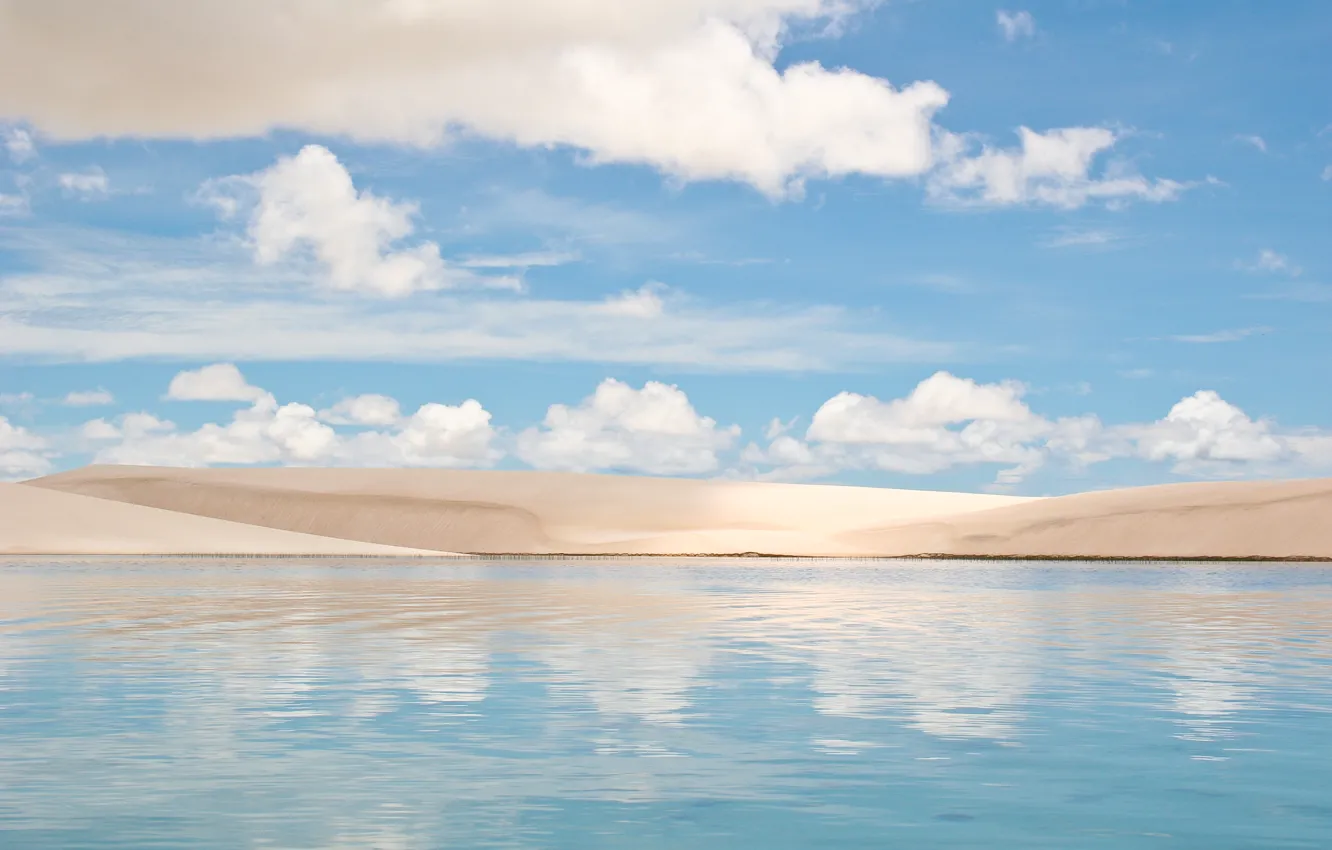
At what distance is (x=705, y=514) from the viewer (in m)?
170

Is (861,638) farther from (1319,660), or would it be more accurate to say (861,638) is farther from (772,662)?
(1319,660)

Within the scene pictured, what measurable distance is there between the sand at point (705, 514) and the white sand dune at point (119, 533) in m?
1.09

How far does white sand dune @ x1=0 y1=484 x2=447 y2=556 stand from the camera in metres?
99.2

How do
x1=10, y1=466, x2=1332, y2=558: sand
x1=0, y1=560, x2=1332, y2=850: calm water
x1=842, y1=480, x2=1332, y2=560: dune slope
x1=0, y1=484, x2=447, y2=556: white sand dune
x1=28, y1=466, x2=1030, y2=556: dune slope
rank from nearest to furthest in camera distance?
x1=0, y1=560, x2=1332, y2=850: calm water → x1=0, y1=484, x2=447, y2=556: white sand dune → x1=842, y1=480, x2=1332, y2=560: dune slope → x1=10, y1=466, x2=1332, y2=558: sand → x1=28, y1=466, x2=1030, y2=556: dune slope

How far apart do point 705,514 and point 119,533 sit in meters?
78.5

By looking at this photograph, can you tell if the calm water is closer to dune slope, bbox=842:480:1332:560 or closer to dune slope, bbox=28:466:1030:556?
dune slope, bbox=842:480:1332:560

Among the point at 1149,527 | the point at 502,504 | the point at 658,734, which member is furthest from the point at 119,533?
the point at 658,734

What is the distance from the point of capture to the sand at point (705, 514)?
13775 centimetres

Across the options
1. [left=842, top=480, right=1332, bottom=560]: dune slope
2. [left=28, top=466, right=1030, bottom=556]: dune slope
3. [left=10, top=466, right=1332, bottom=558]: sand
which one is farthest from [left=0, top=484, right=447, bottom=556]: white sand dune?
[left=842, top=480, right=1332, bottom=560]: dune slope

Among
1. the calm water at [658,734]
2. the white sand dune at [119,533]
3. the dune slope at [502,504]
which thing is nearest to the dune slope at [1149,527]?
the dune slope at [502,504]

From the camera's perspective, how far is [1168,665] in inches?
921

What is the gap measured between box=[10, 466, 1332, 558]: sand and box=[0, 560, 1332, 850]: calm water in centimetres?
8545

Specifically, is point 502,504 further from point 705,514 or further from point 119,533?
point 119,533

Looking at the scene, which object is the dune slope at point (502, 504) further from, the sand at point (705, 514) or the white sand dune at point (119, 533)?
the white sand dune at point (119, 533)
